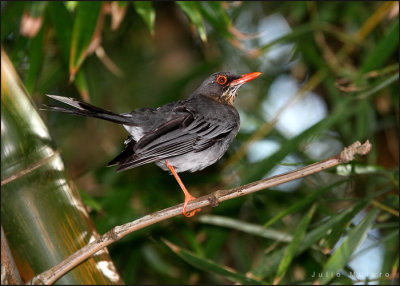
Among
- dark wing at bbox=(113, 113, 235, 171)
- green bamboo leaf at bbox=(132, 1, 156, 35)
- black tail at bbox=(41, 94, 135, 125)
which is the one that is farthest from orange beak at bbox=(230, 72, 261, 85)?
green bamboo leaf at bbox=(132, 1, 156, 35)

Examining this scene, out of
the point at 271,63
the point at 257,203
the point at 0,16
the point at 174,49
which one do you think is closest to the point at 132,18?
the point at 174,49

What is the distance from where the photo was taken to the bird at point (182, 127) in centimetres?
256

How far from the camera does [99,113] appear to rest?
242 cm

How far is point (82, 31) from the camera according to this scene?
3.58 m

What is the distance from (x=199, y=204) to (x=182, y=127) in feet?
2.00

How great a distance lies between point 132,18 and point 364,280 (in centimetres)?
456

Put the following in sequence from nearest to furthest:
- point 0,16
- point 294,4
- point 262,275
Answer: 1. point 262,275
2. point 0,16
3. point 294,4

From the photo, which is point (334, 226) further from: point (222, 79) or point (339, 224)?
point (222, 79)

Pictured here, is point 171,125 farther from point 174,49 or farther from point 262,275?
point 174,49

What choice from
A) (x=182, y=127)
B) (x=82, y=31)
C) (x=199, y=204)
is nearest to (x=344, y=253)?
(x=182, y=127)

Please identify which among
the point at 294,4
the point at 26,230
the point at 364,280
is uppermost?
the point at 294,4

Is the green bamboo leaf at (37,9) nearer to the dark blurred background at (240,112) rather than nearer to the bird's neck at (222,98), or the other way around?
the dark blurred background at (240,112)

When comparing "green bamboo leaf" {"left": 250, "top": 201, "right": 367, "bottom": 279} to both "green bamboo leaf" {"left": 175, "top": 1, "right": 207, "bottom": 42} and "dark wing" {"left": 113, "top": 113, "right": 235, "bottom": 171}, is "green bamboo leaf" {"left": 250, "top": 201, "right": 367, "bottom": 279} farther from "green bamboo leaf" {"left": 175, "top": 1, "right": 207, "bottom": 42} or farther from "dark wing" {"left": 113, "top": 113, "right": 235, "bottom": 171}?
"green bamboo leaf" {"left": 175, "top": 1, "right": 207, "bottom": 42}

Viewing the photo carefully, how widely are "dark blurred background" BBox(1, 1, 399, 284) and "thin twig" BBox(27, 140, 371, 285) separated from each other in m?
1.56
